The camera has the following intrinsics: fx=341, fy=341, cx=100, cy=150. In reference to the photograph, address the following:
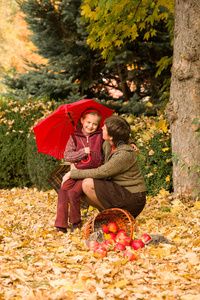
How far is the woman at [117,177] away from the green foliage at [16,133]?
384cm

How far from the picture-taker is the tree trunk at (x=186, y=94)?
15.4 feet

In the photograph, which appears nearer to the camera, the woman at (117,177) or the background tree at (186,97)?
the woman at (117,177)

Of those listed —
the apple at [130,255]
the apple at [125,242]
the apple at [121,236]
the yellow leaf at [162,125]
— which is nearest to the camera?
the apple at [130,255]

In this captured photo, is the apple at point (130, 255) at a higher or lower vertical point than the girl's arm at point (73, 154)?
lower

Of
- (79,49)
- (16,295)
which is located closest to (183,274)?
(16,295)

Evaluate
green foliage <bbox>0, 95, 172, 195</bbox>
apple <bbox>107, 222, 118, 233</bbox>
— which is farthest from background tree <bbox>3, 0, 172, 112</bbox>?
apple <bbox>107, 222, 118, 233</bbox>

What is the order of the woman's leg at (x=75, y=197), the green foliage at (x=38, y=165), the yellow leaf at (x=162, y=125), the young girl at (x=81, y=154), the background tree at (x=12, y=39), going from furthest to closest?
the background tree at (x=12, y=39)
the green foliage at (x=38, y=165)
the yellow leaf at (x=162, y=125)
the young girl at (x=81, y=154)
the woman's leg at (x=75, y=197)

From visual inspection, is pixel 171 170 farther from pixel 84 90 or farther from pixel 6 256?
pixel 84 90

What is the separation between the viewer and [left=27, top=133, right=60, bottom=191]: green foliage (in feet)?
21.5

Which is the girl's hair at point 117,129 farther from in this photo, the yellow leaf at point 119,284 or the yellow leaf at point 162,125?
the yellow leaf at point 162,125

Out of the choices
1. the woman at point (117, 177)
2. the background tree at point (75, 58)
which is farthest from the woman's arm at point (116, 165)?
the background tree at point (75, 58)

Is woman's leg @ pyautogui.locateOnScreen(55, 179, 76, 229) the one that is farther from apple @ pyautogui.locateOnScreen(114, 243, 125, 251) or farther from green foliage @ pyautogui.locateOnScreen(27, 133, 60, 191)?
green foliage @ pyautogui.locateOnScreen(27, 133, 60, 191)

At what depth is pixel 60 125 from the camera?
4270 mm

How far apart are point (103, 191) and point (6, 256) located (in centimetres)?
113
